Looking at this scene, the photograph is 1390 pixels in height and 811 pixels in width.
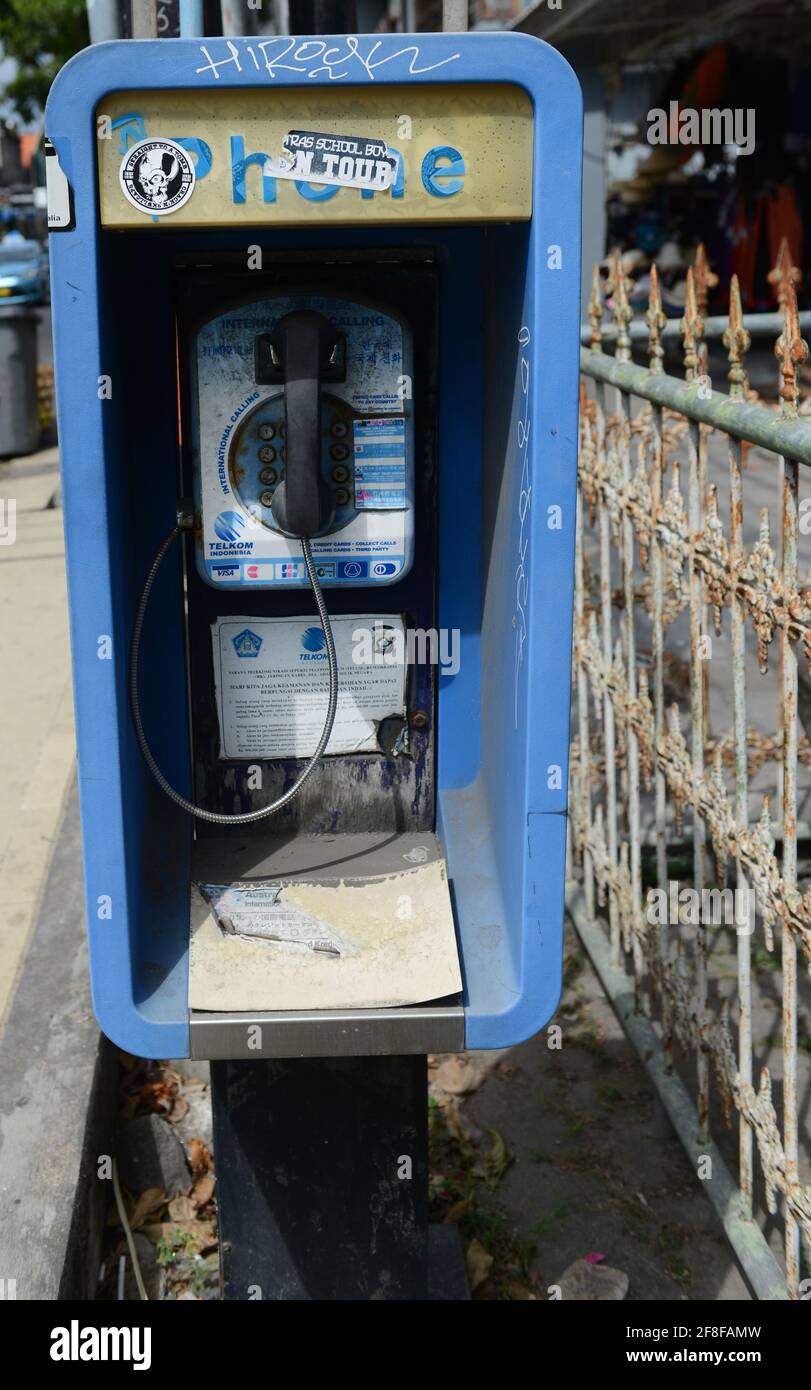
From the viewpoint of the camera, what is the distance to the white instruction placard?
202cm

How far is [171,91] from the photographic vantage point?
149cm

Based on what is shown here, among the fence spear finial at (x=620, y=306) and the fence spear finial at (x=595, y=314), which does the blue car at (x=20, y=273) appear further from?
the fence spear finial at (x=620, y=306)

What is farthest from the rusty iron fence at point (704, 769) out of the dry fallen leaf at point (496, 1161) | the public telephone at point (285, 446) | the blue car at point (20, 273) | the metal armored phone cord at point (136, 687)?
the blue car at point (20, 273)

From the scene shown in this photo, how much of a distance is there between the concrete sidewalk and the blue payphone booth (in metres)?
1.21

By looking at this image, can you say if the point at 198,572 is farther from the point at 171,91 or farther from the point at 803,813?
the point at 803,813

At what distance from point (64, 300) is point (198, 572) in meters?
0.49

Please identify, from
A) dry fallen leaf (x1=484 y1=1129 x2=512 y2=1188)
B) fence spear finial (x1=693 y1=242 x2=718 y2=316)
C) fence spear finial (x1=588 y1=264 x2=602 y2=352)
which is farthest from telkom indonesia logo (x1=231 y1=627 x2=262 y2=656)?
fence spear finial (x1=588 y1=264 x2=602 y2=352)

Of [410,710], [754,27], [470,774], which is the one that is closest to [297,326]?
[410,710]

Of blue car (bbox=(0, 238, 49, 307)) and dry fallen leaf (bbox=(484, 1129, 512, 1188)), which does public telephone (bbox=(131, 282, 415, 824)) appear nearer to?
dry fallen leaf (bbox=(484, 1129, 512, 1188))

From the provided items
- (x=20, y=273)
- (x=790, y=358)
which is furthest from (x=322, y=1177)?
(x=20, y=273)

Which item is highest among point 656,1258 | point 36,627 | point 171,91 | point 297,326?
point 171,91

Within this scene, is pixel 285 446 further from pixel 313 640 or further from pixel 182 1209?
pixel 182 1209

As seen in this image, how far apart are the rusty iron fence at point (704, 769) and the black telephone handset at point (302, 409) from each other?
0.68 metres

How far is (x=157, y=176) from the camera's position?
1.51 metres
